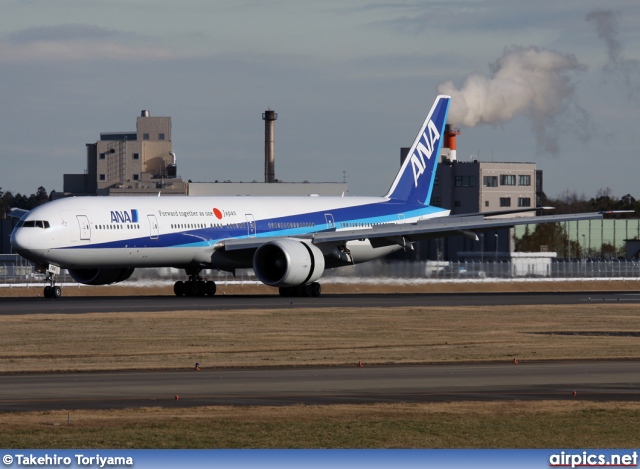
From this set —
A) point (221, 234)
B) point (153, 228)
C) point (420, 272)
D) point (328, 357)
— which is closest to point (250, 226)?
point (221, 234)

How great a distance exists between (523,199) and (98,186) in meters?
49.5

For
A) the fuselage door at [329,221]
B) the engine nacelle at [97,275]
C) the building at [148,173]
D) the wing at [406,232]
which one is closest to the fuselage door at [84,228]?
the engine nacelle at [97,275]

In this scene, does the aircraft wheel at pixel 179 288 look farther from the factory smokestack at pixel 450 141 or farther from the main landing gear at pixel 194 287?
the factory smokestack at pixel 450 141

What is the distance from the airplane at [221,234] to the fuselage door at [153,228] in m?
0.04

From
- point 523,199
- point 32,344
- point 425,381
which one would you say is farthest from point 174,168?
point 425,381

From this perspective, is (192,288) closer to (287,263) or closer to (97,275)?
(97,275)

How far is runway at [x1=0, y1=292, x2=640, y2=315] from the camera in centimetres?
4691

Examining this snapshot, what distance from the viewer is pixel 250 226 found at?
189ft

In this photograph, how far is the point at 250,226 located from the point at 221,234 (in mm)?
1860

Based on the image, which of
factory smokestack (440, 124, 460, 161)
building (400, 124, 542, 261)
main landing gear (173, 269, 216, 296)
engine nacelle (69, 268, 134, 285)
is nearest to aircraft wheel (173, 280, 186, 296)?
main landing gear (173, 269, 216, 296)

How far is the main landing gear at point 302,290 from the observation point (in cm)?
5606

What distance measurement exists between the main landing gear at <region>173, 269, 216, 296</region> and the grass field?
12871 millimetres

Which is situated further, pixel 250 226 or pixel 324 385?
pixel 250 226

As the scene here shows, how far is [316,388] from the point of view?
23344 millimetres
